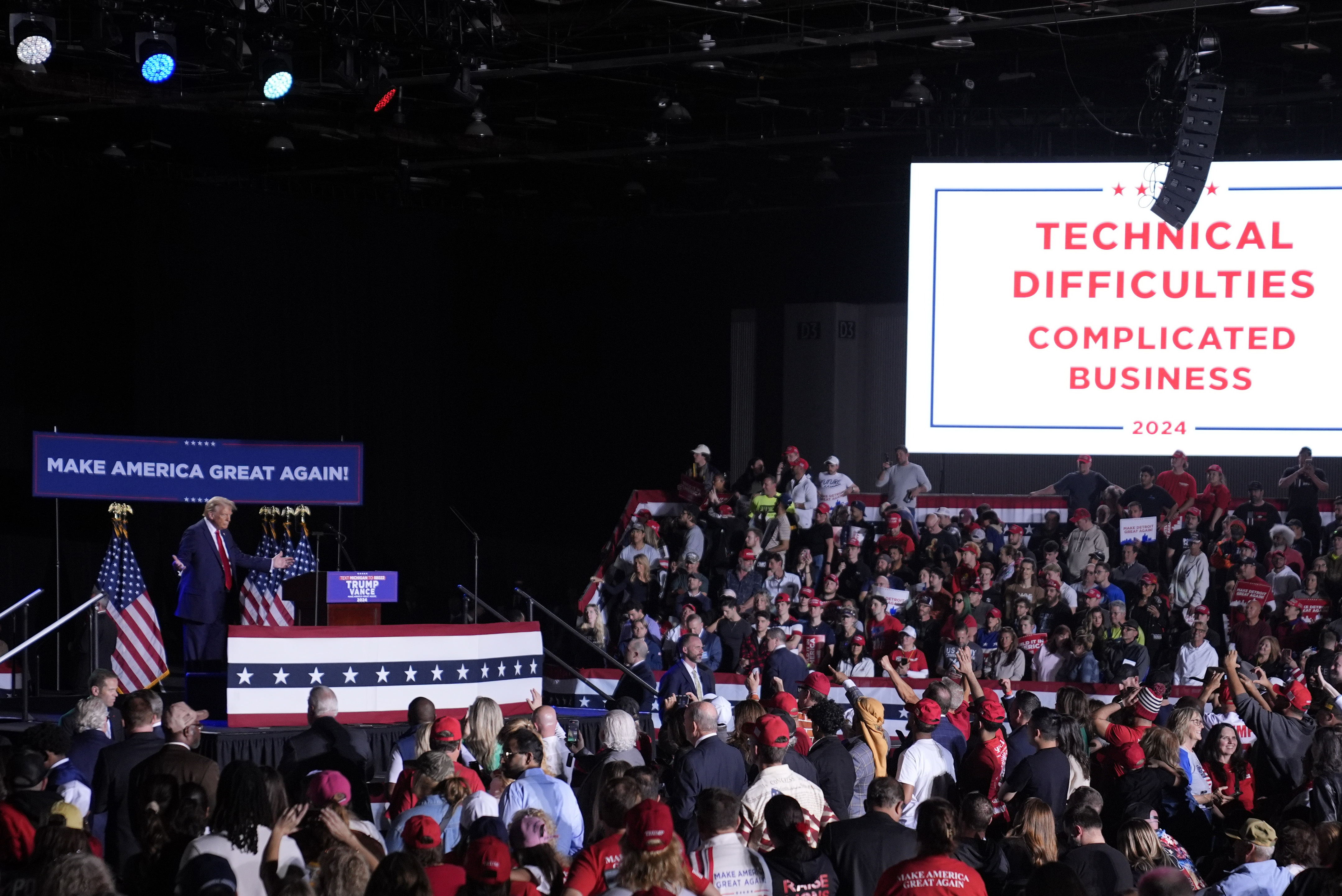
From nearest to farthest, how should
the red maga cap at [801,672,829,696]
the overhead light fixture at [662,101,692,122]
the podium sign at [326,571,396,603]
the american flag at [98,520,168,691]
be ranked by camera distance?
the red maga cap at [801,672,829,696], the american flag at [98,520,168,691], the podium sign at [326,571,396,603], the overhead light fixture at [662,101,692,122]

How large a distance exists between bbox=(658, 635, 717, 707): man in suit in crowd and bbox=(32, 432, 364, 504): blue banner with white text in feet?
9.98

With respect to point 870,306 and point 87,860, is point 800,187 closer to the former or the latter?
point 870,306

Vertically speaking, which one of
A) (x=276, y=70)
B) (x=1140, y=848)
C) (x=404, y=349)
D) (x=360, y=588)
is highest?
(x=276, y=70)

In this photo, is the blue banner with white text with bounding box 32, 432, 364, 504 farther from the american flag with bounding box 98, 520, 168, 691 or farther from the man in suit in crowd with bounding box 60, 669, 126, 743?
the man in suit in crowd with bounding box 60, 669, 126, 743

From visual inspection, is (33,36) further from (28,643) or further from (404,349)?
(404,349)

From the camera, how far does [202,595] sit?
1132cm

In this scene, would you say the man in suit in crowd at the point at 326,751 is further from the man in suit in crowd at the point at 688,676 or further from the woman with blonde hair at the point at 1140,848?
the man in suit in crowd at the point at 688,676

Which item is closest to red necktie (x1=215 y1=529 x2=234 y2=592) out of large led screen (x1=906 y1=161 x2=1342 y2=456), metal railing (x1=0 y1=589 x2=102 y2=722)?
metal railing (x1=0 y1=589 x2=102 y2=722)

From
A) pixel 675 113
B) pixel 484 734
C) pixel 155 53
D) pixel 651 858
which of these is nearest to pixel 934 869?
pixel 651 858

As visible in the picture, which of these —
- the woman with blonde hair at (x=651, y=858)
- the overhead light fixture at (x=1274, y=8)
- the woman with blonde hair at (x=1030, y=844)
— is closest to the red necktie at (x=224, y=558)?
the woman with blonde hair at (x=1030, y=844)

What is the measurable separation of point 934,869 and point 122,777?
362cm

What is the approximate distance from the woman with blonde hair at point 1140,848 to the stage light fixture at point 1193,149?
29.5 feet

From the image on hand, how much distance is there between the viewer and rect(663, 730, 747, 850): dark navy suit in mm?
7422

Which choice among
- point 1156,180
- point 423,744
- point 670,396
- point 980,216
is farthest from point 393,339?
point 423,744
